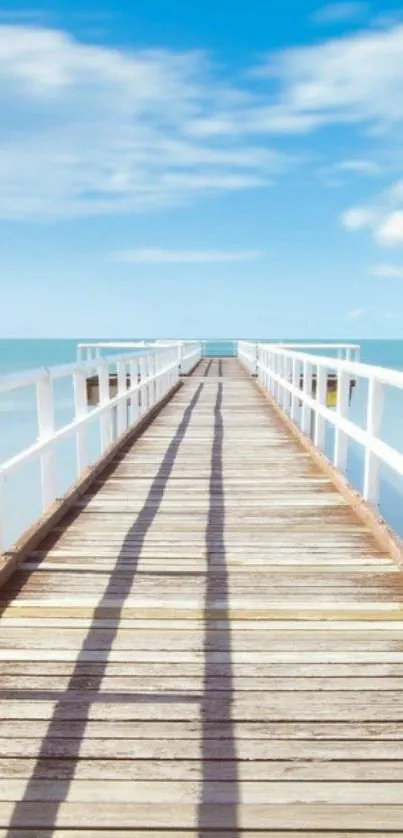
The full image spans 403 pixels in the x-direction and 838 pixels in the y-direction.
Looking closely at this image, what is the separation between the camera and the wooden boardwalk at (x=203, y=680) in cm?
207

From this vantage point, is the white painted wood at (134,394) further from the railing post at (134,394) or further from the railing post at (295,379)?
the railing post at (295,379)

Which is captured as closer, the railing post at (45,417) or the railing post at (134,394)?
the railing post at (45,417)

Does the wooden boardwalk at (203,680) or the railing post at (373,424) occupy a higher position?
the railing post at (373,424)

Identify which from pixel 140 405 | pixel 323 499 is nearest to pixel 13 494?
pixel 140 405

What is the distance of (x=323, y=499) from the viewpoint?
578 cm

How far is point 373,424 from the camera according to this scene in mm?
4621

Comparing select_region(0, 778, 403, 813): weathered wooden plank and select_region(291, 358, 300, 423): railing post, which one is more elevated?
select_region(291, 358, 300, 423): railing post

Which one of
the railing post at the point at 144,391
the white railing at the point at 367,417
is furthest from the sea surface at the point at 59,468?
the white railing at the point at 367,417

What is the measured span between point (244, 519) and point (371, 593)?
159 cm

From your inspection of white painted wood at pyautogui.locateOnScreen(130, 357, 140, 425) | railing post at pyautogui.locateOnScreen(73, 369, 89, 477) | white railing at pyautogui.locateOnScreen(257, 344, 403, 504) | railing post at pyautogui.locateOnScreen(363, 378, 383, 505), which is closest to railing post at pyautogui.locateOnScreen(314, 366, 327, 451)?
white railing at pyautogui.locateOnScreen(257, 344, 403, 504)

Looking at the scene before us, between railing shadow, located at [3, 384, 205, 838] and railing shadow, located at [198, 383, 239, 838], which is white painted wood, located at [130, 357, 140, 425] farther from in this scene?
railing shadow, located at [198, 383, 239, 838]

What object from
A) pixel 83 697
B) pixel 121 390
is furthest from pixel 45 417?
pixel 121 390

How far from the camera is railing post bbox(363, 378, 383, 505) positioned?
179 inches

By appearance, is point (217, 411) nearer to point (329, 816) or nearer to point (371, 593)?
point (371, 593)
